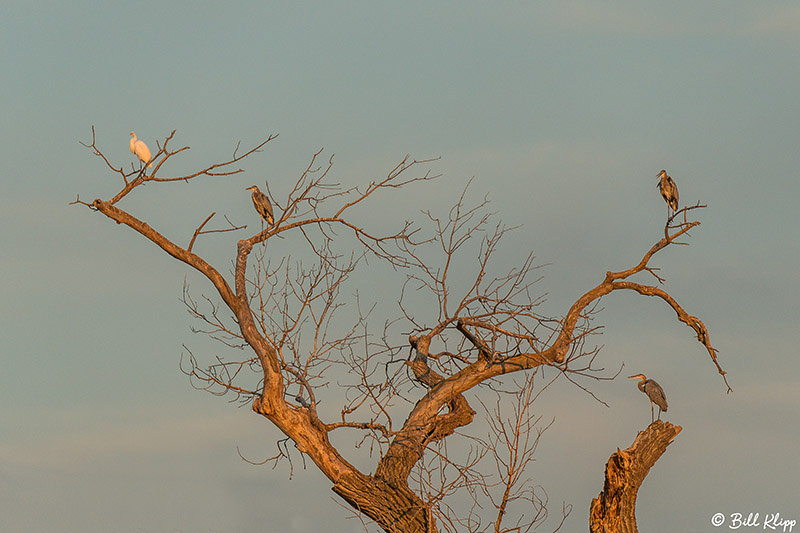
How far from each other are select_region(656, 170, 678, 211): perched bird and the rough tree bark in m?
4.04

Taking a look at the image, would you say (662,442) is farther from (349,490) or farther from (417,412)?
(349,490)

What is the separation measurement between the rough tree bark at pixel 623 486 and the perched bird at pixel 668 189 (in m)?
4.04

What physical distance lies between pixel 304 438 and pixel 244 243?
1.96 meters

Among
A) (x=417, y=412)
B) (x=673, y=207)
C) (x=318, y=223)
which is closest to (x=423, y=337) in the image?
(x=417, y=412)

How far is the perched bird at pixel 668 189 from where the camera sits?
42.3 feet

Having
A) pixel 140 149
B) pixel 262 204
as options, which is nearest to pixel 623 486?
pixel 262 204

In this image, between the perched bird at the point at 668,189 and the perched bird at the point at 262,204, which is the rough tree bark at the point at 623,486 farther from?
the perched bird at the point at 262,204

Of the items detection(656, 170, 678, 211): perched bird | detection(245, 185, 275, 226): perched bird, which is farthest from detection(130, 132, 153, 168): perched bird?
detection(656, 170, 678, 211): perched bird

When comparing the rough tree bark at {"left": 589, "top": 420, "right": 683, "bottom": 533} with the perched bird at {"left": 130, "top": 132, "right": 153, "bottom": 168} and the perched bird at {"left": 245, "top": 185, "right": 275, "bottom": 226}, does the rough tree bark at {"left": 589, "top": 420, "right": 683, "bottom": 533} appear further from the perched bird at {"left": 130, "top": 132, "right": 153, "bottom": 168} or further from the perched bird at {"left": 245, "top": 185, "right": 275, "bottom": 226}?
the perched bird at {"left": 130, "top": 132, "right": 153, "bottom": 168}

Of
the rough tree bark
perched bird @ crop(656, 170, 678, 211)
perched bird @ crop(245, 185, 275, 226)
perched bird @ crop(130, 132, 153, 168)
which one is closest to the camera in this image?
the rough tree bark

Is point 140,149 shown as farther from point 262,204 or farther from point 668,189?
point 668,189

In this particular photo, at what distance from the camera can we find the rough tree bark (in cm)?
980

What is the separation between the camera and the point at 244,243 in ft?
31.9

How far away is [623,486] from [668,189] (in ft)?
15.1
